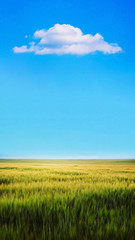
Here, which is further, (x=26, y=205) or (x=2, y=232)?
(x=26, y=205)

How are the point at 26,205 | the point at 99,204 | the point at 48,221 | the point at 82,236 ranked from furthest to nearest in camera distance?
the point at 99,204 → the point at 26,205 → the point at 48,221 → the point at 82,236

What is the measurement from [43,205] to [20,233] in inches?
46.6

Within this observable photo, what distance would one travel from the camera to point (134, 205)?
432 cm

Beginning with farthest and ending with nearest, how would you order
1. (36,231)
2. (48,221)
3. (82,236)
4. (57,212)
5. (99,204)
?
1. (99,204)
2. (57,212)
3. (48,221)
4. (36,231)
5. (82,236)

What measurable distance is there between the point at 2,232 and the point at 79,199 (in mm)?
1917

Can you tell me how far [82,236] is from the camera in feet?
8.47

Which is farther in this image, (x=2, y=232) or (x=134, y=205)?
(x=134, y=205)

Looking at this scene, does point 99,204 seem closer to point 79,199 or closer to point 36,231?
point 79,199

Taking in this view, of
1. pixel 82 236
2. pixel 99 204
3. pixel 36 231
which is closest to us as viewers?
pixel 82 236

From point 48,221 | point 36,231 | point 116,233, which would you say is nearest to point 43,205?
point 48,221

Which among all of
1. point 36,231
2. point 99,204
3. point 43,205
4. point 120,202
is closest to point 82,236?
point 36,231

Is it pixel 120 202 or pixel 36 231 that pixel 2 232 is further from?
pixel 120 202

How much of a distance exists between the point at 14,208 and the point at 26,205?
0.23m

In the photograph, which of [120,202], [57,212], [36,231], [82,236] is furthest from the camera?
[120,202]
